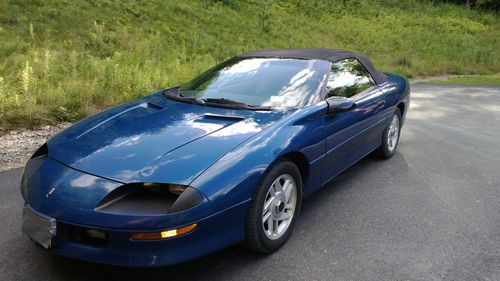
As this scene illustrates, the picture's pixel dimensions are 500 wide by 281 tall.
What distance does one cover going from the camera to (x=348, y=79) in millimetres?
4527

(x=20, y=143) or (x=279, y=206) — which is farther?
(x=20, y=143)

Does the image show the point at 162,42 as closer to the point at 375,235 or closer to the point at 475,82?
the point at 475,82

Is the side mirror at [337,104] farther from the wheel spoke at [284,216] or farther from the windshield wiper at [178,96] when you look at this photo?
the windshield wiper at [178,96]

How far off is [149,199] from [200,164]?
37 cm

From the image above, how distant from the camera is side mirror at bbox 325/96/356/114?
12.3 feet

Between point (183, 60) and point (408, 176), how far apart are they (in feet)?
27.6

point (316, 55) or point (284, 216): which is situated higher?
point (316, 55)

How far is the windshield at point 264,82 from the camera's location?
384 centimetres

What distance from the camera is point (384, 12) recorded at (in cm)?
3120

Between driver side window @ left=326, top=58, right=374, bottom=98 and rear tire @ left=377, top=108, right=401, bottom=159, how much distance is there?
0.68m

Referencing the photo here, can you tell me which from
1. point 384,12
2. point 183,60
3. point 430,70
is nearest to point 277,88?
point 183,60

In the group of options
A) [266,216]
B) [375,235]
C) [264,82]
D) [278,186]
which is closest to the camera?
[266,216]

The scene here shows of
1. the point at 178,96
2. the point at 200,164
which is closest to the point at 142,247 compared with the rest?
Result: the point at 200,164

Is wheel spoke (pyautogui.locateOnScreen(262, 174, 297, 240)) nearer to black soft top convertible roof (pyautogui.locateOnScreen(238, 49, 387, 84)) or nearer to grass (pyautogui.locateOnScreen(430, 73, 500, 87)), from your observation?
black soft top convertible roof (pyautogui.locateOnScreen(238, 49, 387, 84))
